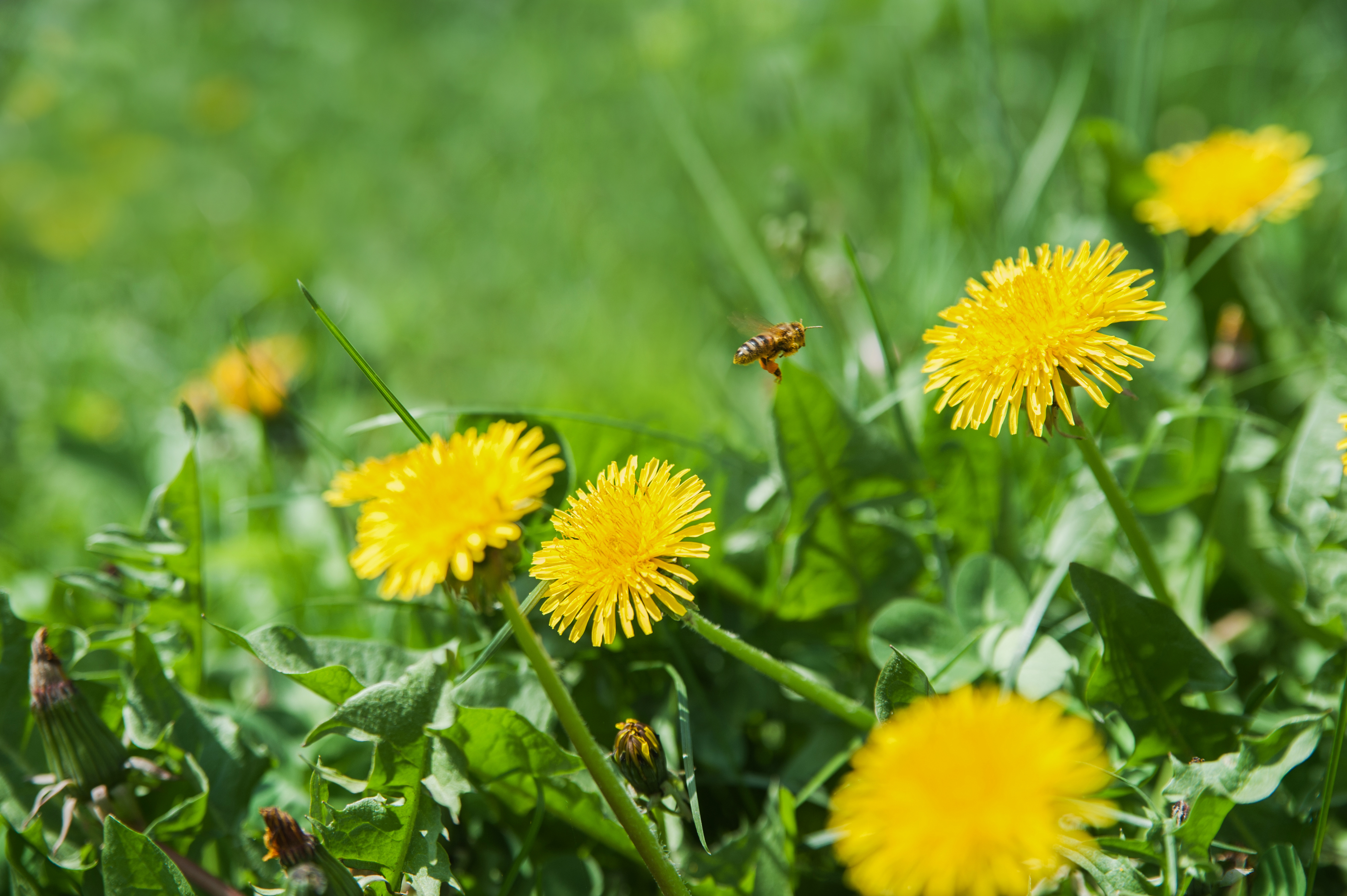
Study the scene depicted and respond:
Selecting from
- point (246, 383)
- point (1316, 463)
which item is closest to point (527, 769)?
point (1316, 463)

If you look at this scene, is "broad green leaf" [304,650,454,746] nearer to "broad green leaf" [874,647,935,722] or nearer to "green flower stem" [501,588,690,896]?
"green flower stem" [501,588,690,896]

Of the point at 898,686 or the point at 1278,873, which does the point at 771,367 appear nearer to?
the point at 898,686

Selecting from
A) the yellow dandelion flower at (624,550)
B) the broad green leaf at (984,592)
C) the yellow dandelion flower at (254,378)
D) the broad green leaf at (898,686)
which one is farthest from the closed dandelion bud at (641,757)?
the yellow dandelion flower at (254,378)

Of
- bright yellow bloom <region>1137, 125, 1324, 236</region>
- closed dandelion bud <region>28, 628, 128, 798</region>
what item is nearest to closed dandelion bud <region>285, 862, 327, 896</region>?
closed dandelion bud <region>28, 628, 128, 798</region>

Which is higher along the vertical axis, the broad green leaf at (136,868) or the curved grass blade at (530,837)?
the curved grass blade at (530,837)

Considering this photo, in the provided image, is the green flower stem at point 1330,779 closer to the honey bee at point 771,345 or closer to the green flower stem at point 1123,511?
the green flower stem at point 1123,511
